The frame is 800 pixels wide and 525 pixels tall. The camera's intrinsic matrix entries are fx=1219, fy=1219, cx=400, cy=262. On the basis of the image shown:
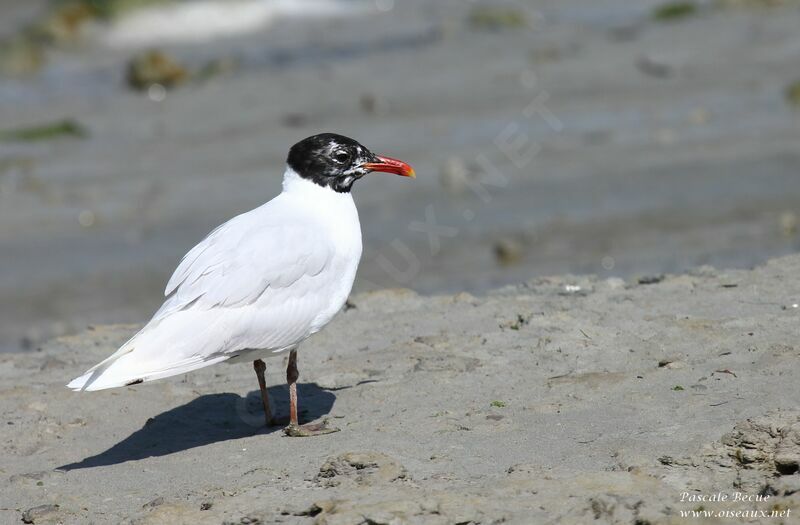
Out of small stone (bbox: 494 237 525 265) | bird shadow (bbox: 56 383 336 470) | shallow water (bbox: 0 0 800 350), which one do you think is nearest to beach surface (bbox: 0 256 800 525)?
bird shadow (bbox: 56 383 336 470)

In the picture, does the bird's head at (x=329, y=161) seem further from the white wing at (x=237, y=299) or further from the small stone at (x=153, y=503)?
the small stone at (x=153, y=503)

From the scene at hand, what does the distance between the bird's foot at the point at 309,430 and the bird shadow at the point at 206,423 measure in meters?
0.25

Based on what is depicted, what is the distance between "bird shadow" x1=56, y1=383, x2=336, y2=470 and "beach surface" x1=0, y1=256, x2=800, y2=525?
2 cm

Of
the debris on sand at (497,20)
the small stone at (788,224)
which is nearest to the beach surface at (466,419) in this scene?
the small stone at (788,224)

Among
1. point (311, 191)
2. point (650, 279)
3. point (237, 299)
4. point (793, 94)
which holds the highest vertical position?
point (793, 94)

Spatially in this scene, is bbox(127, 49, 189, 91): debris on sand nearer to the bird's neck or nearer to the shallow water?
the shallow water

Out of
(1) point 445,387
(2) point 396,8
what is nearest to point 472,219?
(1) point 445,387

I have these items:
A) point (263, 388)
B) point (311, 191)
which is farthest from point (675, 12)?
point (263, 388)

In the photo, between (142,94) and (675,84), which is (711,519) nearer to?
(675,84)

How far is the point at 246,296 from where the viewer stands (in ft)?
19.9

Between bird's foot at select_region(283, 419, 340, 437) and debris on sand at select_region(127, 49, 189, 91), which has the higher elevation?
debris on sand at select_region(127, 49, 189, 91)

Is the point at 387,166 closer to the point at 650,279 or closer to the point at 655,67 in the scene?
the point at 650,279

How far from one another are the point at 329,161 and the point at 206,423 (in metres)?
1.56

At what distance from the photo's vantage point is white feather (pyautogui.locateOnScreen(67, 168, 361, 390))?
586cm
